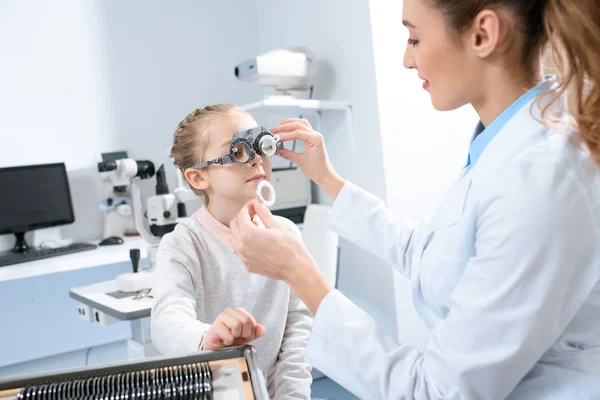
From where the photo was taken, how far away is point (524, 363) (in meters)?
0.74

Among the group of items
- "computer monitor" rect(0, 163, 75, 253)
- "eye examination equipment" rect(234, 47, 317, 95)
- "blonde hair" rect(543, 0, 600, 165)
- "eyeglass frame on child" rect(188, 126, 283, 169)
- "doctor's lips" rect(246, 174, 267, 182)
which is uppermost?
"eye examination equipment" rect(234, 47, 317, 95)

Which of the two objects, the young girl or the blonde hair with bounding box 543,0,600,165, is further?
the young girl

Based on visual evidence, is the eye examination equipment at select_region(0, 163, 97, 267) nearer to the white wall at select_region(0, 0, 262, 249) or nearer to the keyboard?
the keyboard

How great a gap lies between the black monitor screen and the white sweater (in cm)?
185

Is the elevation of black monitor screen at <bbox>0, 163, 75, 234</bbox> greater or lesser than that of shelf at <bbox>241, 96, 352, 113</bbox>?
lesser

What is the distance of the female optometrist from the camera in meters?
0.72

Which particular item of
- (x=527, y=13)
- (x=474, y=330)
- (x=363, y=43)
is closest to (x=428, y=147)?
(x=363, y=43)

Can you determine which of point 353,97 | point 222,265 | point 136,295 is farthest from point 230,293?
point 353,97

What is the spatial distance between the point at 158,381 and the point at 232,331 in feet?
0.59

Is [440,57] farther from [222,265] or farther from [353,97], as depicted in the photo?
[353,97]

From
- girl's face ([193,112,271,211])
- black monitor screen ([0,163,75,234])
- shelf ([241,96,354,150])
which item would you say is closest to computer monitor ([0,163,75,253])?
black monitor screen ([0,163,75,234])

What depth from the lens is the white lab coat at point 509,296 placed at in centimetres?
71

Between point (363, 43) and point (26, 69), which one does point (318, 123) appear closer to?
point (363, 43)

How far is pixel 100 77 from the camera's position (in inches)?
127
